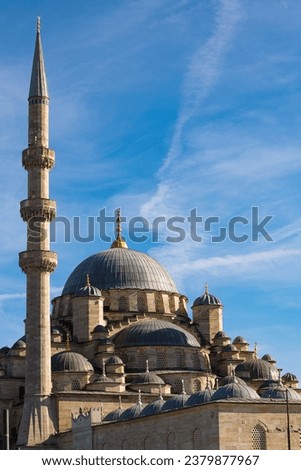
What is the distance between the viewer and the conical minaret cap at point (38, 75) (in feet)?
169

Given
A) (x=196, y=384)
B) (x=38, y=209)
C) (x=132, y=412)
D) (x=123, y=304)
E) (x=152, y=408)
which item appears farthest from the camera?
(x=123, y=304)

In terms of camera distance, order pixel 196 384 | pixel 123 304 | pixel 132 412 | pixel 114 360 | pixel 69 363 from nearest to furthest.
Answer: pixel 132 412, pixel 69 363, pixel 114 360, pixel 196 384, pixel 123 304

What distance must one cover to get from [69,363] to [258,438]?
15.3 m

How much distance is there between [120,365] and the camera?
53500 millimetres

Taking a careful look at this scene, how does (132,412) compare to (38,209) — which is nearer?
(132,412)

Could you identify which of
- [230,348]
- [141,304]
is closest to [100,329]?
[141,304]

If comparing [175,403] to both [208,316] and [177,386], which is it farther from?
[208,316]

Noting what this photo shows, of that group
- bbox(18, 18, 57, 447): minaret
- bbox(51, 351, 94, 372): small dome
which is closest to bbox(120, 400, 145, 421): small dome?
bbox(18, 18, 57, 447): minaret

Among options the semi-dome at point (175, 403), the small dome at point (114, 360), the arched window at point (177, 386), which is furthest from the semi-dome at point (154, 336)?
the semi-dome at point (175, 403)

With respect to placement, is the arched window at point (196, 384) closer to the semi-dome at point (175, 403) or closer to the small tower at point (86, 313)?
the small tower at point (86, 313)

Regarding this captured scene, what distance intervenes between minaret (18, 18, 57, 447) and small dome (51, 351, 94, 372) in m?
3.27

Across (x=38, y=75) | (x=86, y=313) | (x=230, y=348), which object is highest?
(x=38, y=75)

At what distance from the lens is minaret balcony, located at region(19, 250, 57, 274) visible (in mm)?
49844
